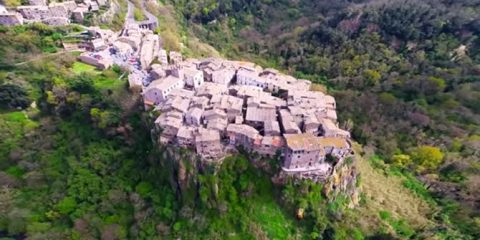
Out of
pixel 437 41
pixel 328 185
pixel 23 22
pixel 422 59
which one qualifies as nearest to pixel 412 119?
pixel 422 59

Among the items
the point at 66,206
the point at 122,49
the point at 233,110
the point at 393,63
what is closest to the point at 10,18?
the point at 122,49

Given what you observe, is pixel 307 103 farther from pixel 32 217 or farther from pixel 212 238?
pixel 32 217

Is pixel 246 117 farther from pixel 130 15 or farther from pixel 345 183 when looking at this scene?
pixel 130 15

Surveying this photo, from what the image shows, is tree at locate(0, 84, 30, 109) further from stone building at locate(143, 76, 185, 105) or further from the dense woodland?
stone building at locate(143, 76, 185, 105)

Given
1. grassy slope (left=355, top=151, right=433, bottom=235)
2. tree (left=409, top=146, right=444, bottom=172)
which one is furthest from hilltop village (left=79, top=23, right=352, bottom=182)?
tree (left=409, top=146, right=444, bottom=172)

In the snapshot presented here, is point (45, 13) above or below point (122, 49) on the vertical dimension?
above

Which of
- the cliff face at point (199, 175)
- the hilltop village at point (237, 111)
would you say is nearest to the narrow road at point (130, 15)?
the hilltop village at point (237, 111)
